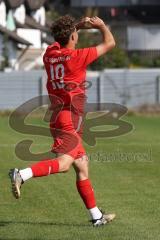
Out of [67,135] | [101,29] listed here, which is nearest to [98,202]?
[67,135]

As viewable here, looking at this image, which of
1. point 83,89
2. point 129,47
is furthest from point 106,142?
point 129,47

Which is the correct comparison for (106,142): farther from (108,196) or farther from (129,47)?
(129,47)

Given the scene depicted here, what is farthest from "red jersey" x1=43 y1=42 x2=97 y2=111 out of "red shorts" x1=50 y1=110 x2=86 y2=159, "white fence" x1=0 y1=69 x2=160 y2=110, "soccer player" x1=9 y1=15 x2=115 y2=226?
"white fence" x1=0 y1=69 x2=160 y2=110

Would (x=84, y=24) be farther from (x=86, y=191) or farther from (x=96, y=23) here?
(x=86, y=191)

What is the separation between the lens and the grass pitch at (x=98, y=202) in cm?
846

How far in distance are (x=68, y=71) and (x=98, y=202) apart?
8.16 feet

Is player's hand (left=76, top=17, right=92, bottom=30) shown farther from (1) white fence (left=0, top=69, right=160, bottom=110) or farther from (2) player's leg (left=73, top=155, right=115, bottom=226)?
(1) white fence (left=0, top=69, right=160, bottom=110)

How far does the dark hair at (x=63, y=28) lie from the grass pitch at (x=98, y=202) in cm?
196

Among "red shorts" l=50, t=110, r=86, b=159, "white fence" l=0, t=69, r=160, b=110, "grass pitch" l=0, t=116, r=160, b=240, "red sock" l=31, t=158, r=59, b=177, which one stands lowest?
"white fence" l=0, t=69, r=160, b=110

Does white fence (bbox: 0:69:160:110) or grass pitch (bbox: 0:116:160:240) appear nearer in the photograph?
grass pitch (bbox: 0:116:160:240)

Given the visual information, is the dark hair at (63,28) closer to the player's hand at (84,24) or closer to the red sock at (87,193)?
the player's hand at (84,24)

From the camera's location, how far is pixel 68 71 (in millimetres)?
8703

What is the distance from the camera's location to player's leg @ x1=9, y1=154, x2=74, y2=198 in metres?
8.39

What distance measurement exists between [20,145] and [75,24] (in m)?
10.1
